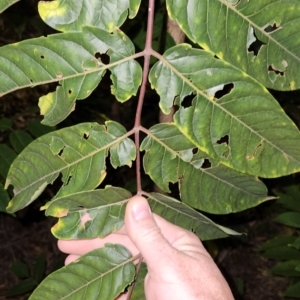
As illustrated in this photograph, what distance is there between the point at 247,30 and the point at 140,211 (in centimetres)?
40

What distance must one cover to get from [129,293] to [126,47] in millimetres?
502

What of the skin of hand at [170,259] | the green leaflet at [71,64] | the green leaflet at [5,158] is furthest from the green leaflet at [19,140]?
the green leaflet at [71,64]

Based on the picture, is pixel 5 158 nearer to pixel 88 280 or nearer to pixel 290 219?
pixel 88 280

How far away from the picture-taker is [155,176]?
3.36 ft

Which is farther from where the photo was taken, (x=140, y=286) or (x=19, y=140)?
(x=19, y=140)

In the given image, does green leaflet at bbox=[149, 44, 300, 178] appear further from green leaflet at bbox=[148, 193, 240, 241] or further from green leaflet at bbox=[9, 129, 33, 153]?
green leaflet at bbox=[9, 129, 33, 153]

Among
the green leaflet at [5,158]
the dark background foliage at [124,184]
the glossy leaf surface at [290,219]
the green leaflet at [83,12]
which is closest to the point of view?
the green leaflet at [83,12]

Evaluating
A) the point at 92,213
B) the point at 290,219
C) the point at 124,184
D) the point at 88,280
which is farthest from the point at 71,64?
the point at 124,184

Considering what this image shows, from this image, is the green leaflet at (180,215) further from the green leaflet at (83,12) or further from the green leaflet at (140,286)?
the green leaflet at (83,12)

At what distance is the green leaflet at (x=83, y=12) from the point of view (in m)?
0.88

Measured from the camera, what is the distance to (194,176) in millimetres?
1030

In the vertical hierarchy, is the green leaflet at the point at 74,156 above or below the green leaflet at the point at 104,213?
above

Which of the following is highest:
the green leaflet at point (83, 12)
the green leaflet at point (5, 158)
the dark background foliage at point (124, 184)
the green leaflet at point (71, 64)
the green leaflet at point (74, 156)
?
the green leaflet at point (83, 12)

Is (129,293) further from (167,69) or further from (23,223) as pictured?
(23,223)
